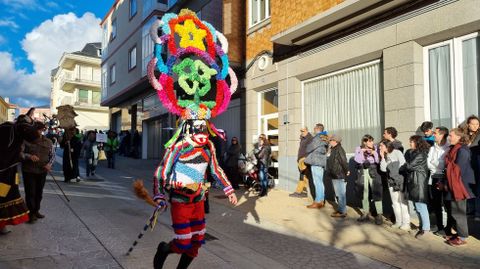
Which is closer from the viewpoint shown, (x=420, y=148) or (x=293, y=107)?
(x=420, y=148)

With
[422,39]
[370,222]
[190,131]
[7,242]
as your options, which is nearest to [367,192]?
[370,222]

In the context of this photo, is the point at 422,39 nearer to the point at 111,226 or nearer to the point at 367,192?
the point at 367,192

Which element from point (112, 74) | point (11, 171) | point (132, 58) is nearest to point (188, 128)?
point (11, 171)

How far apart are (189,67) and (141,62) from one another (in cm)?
1886

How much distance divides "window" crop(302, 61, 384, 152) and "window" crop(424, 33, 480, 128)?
124 cm

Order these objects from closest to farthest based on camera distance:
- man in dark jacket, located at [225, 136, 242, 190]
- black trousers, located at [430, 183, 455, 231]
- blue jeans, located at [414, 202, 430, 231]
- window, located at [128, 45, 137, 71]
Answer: black trousers, located at [430, 183, 455, 231], blue jeans, located at [414, 202, 430, 231], man in dark jacket, located at [225, 136, 242, 190], window, located at [128, 45, 137, 71]

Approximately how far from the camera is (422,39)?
7781 millimetres

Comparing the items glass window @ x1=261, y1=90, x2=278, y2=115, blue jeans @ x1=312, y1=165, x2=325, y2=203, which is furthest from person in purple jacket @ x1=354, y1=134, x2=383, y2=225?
glass window @ x1=261, y1=90, x2=278, y2=115

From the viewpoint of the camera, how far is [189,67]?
4.98 m

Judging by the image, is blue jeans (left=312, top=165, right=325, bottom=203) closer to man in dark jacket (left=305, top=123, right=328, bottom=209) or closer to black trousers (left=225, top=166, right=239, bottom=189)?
man in dark jacket (left=305, top=123, right=328, bottom=209)

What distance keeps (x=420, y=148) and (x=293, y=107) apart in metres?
5.11

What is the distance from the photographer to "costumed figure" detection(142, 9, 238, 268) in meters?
4.20

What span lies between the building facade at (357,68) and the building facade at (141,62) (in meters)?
1.40

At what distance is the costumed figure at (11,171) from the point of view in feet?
18.9
